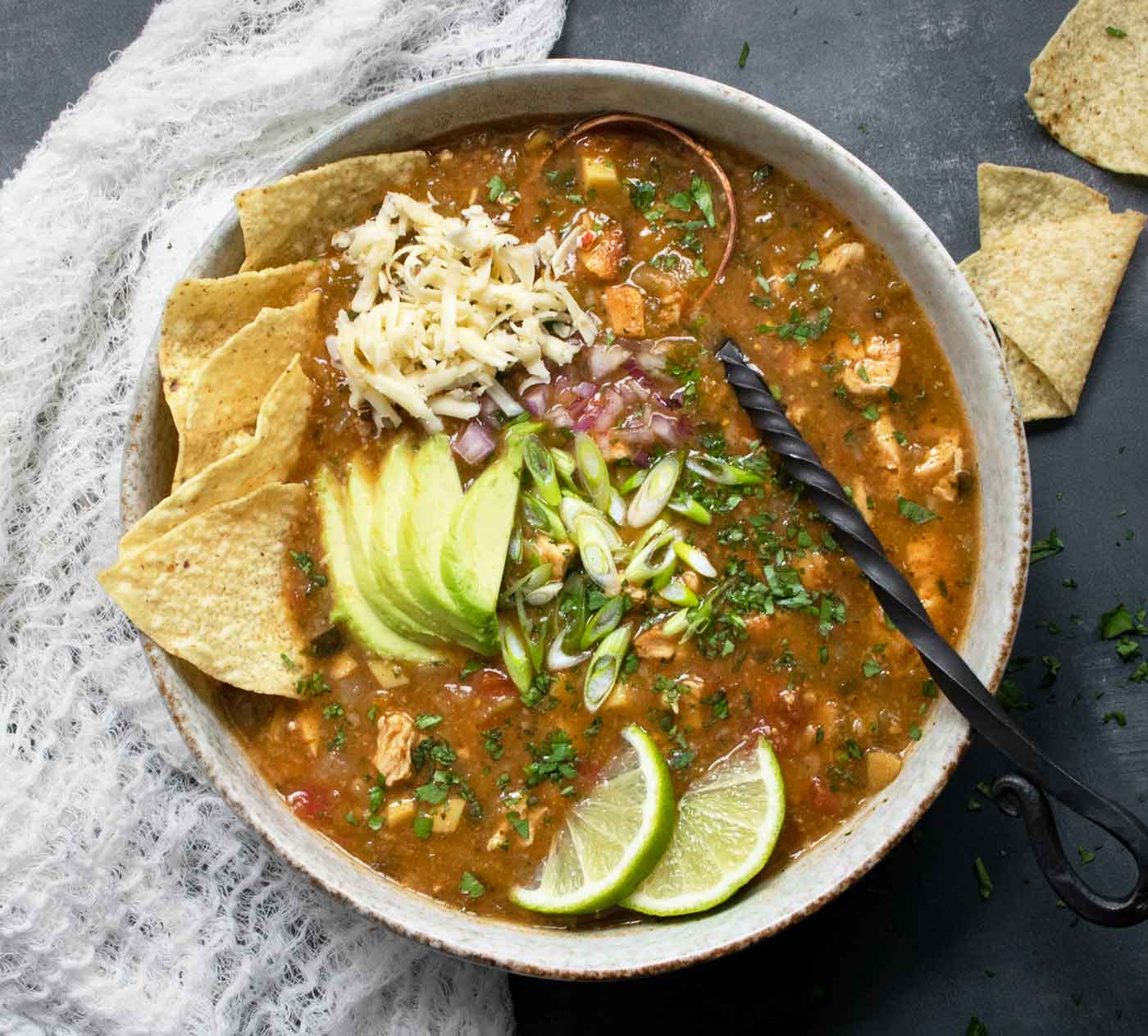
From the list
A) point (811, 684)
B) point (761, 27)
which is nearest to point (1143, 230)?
point (761, 27)

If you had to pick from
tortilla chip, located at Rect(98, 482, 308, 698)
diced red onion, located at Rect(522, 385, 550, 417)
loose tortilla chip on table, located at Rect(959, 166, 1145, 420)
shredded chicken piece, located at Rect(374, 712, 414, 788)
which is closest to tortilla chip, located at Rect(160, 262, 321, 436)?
tortilla chip, located at Rect(98, 482, 308, 698)

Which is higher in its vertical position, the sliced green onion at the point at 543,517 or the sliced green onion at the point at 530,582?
the sliced green onion at the point at 543,517

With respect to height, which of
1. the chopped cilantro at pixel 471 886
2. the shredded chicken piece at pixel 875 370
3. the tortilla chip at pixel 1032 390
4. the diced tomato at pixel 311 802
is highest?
the shredded chicken piece at pixel 875 370

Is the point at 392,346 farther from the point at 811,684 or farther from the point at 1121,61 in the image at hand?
the point at 1121,61

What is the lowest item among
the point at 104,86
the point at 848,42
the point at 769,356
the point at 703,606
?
the point at 703,606

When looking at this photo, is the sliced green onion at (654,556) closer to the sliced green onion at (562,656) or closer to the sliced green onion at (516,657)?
the sliced green onion at (562,656)

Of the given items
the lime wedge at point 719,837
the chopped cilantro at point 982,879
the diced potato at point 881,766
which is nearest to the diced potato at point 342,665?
the lime wedge at point 719,837

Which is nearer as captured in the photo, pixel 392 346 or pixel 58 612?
pixel 392 346

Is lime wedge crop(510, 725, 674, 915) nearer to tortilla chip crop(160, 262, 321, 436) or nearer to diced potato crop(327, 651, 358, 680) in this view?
diced potato crop(327, 651, 358, 680)
